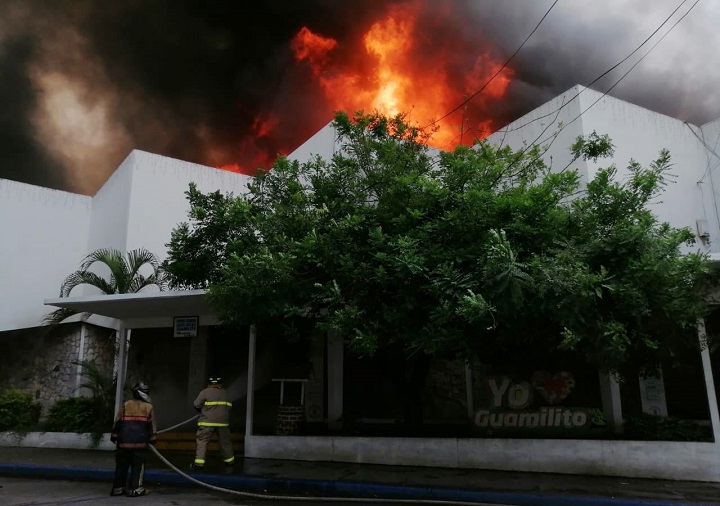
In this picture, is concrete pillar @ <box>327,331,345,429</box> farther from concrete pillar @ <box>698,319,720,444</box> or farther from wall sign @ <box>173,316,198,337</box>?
concrete pillar @ <box>698,319,720,444</box>

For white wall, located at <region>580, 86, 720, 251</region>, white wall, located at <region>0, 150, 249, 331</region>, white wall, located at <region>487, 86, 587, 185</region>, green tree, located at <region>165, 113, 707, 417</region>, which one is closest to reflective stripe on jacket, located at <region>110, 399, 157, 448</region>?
green tree, located at <region>165, 113, 707, 417</region>

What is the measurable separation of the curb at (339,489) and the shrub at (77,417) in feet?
8.57

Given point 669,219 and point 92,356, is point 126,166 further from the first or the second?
point 669,219

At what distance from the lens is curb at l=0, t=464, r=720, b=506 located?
6895 mm

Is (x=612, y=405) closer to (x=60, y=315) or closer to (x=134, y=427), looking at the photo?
(x=134, y=427)

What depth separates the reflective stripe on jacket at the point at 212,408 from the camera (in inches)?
372

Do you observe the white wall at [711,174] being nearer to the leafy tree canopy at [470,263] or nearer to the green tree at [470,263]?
the leafy tree canopy at [470,263]

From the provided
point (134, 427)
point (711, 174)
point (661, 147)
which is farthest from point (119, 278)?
point (711, 174)

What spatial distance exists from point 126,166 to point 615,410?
47.9ft

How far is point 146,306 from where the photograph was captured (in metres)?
11.6

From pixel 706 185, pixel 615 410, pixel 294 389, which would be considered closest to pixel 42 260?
pixel 294 389

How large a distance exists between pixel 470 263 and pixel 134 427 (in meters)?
5.04

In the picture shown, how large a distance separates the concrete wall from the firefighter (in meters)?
3.30

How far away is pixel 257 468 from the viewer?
9.47m
